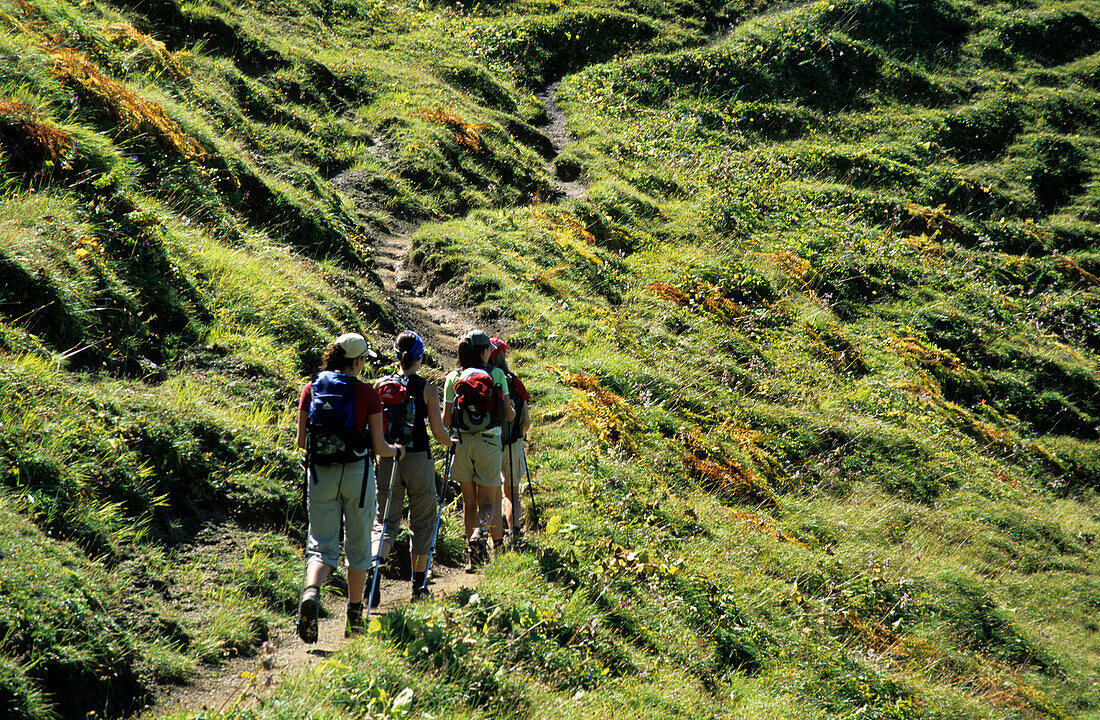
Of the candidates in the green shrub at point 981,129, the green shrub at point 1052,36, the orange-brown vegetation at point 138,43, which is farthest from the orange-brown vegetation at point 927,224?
the orange-brown vegetation at point 138,43

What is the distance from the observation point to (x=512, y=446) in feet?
27.2

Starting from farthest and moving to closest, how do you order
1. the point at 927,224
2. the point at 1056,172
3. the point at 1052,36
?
the point at 1052,36
the point at 1056,172
the point at 927,224

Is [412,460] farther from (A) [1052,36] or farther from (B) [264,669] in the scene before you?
(A) [1052,36]

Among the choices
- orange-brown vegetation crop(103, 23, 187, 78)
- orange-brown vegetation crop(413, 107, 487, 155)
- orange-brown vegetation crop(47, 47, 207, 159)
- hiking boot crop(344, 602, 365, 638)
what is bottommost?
hiking boot crop(344, 602, 365, 638)

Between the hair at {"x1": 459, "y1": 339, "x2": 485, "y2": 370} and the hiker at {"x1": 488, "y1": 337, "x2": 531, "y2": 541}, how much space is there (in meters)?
0.19

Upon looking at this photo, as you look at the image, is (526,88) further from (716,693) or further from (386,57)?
(716,693)

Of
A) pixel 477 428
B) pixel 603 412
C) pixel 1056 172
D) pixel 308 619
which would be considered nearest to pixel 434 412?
pixel 477 428

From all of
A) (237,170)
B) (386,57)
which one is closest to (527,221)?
(237,170)

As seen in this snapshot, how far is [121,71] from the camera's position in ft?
39.9

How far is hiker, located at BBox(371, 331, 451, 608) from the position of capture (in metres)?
6.69

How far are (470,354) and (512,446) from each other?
128 centimetres

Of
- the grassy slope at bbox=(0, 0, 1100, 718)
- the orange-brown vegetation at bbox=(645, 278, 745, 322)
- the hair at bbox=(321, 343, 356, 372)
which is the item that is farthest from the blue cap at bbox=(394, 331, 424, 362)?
the orange-brown vegetation at bbox=(645, 278, 745, 322)

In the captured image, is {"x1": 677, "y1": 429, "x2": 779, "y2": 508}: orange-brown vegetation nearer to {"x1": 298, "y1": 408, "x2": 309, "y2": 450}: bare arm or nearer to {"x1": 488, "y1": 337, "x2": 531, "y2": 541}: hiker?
{"x1": 488, "y1": 337, "x2": 531, "y2": 541}: hiker

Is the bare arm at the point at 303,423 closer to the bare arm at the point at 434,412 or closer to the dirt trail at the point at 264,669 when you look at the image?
the bare arm at the point at 434,412
